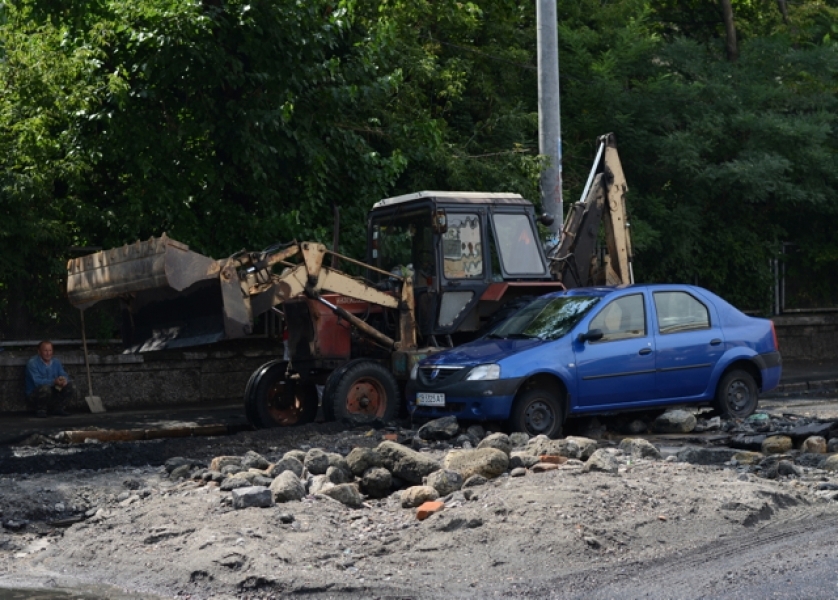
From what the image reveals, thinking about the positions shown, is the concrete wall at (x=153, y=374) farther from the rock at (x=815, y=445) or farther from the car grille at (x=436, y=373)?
the rock at (x=815, y=445)

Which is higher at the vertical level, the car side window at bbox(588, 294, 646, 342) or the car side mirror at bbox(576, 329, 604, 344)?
the car side window at bbox(588, 294, 646, 342)

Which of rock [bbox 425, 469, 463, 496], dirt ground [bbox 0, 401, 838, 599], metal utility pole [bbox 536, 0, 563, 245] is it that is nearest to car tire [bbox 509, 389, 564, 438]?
dirt ground [bbox 0, 401, 838, 599]

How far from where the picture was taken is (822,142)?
944 inches

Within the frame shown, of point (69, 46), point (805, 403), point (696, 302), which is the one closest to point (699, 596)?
point (696, 302)

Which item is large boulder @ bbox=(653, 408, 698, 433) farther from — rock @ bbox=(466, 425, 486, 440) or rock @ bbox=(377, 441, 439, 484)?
rock @ bbox=(377, 441, 439, 484)

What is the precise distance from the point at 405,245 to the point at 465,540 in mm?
8428

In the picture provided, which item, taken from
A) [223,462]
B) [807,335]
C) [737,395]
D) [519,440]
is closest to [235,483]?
[223,462]

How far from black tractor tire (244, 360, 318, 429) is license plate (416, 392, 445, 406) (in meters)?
2.23

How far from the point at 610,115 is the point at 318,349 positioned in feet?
34.3

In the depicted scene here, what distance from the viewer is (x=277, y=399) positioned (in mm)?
15070

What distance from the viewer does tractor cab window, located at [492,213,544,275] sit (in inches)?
599

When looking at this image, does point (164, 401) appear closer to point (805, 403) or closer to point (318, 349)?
point (318, 349)

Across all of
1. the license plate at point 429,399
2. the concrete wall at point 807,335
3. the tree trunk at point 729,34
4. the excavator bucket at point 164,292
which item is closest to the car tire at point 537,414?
the license plate at point 429,399

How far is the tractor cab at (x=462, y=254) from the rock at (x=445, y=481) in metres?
6.26
